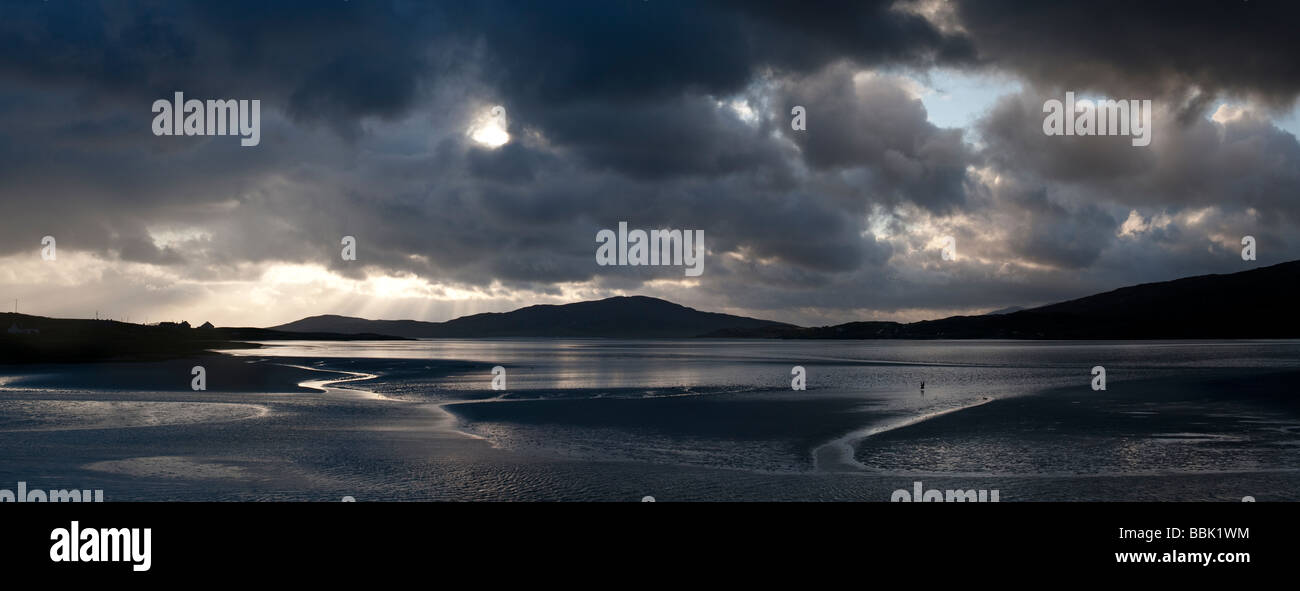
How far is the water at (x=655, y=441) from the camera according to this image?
16.7 metres

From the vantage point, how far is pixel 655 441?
23562 millimetres

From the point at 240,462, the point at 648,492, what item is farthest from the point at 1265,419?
the point at 240,462

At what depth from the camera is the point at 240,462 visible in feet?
63.4

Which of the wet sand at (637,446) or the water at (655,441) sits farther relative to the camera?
the water at (655,441)

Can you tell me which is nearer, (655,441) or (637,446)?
(637,446)

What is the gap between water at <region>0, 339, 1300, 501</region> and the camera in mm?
16734

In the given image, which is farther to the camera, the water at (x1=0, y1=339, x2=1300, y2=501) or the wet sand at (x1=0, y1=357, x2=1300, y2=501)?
the water at (x1=0, y1=339, x2=1300, y2=501)
